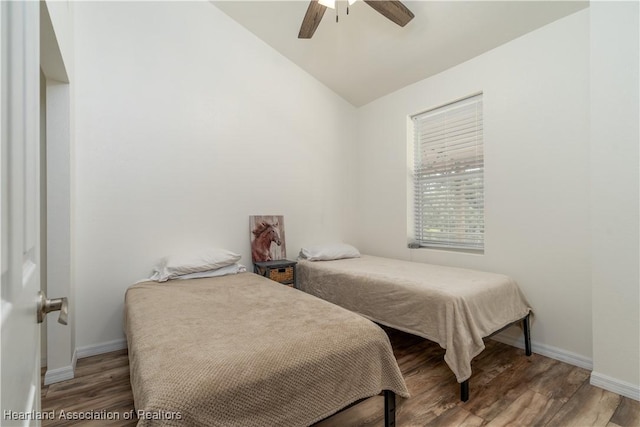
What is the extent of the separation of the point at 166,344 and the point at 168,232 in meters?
1.64

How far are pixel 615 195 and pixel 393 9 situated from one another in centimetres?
193

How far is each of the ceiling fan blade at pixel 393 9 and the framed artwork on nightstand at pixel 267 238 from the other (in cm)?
214

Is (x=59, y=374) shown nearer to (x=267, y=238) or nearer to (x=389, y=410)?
(x=267, y=238)

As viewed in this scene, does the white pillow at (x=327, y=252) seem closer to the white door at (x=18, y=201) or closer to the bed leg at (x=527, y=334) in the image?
the bed leg at (x=527, y=334)

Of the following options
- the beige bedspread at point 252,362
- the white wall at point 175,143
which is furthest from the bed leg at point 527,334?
the white wall at point 175,143

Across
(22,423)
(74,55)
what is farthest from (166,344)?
(74,55)

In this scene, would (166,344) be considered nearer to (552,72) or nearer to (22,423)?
(22,423)

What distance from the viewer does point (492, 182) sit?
8.69 ft

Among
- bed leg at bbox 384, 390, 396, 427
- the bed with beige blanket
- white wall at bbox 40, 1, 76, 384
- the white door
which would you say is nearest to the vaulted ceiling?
white wall at bbox 40, 1, 76, 384

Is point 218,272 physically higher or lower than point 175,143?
lower

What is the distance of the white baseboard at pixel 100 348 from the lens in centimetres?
233

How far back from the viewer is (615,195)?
1829mm

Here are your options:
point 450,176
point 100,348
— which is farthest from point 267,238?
point 450,176

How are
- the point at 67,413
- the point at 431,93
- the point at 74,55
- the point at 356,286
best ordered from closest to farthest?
1. the point at 67,413
2. the point at 74,55
3. the point at 356,286
4. the point at 431,93
